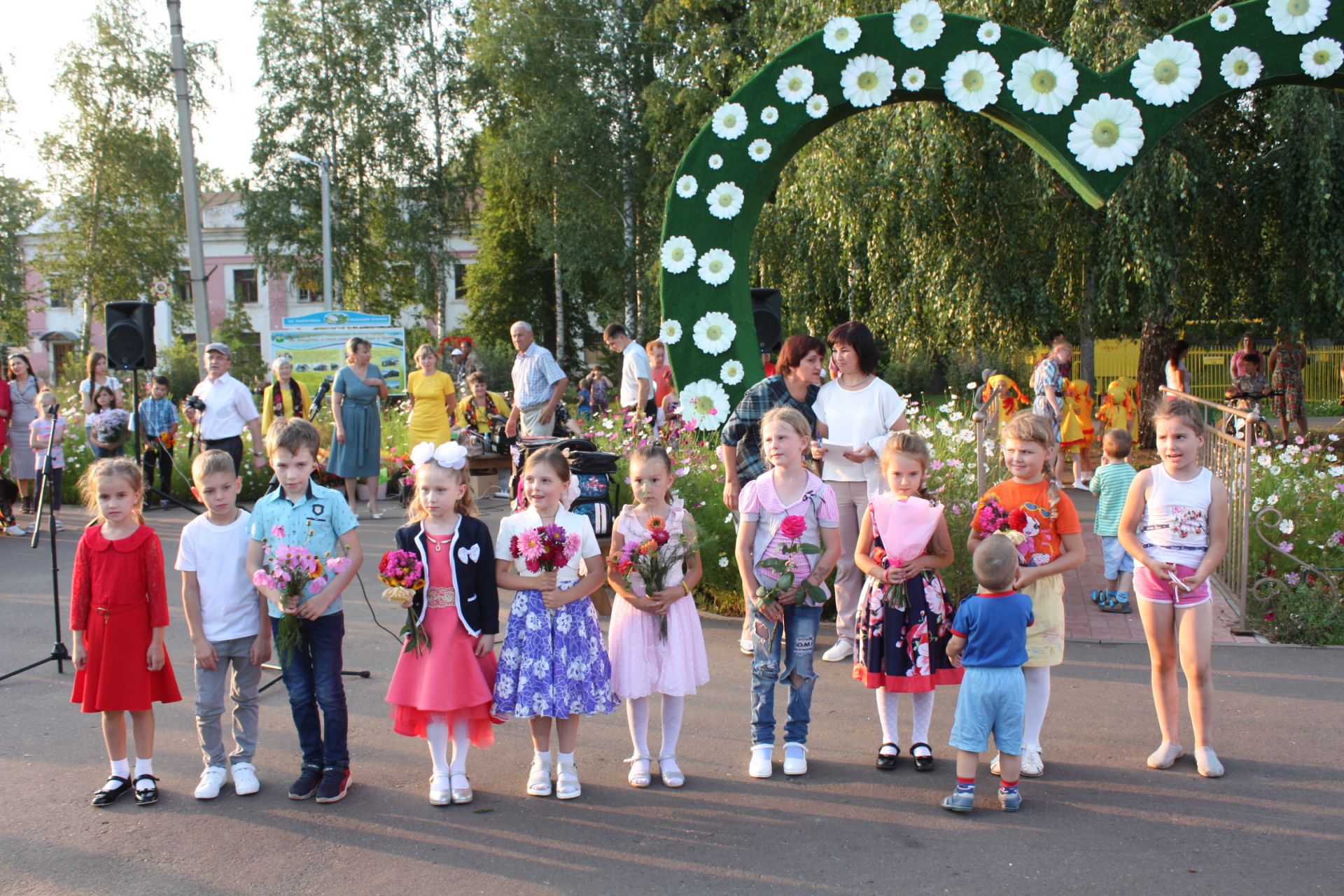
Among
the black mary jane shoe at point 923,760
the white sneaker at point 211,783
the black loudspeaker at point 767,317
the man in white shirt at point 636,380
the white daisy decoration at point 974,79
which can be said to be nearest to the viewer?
the white sneaker at point 211,783

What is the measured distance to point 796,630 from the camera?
14.8 ft

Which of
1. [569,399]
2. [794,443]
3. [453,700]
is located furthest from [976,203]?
[569,399]

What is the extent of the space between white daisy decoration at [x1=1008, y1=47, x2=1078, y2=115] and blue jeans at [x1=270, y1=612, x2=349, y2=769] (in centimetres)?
584

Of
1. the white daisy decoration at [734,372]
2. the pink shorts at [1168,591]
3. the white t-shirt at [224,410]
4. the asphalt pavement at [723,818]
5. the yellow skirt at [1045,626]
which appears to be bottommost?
the asphalt pavement at [723,818]

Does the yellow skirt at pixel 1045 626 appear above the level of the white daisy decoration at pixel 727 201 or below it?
below

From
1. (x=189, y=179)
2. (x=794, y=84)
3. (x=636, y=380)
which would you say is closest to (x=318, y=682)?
(x=794, y=84)

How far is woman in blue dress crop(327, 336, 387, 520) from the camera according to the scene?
10781 millimetres

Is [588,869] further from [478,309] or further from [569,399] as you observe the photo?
[478,309]

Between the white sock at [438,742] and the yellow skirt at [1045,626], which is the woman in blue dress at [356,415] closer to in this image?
the white sock at [438,742]

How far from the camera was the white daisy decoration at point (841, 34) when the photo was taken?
7.97 metres

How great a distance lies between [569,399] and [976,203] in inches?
572

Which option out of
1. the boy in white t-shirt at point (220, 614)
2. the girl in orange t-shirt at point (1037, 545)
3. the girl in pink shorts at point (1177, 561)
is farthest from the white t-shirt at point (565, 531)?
the girl in pink shorts at point (1177, 561)

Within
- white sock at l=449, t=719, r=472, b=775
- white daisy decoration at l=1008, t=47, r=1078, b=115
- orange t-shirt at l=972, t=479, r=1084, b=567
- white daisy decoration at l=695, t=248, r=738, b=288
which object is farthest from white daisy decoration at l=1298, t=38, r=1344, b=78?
white sock at l=449, t=719, r=472, b=775

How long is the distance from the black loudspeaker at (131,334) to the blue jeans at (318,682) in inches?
236
